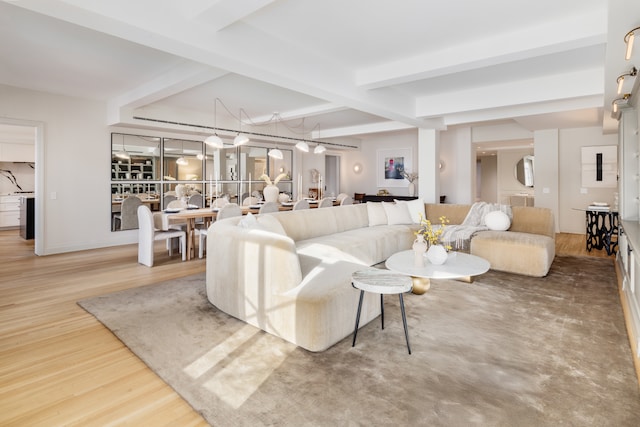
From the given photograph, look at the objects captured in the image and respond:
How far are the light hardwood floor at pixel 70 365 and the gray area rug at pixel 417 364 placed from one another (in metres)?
0.13

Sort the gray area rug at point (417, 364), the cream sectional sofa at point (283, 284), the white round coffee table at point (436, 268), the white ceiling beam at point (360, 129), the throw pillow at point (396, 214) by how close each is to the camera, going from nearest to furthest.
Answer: the gray area rug at point (417, 364), the cream sectional sofa at point (283, 284), the white round coffee table at point (436, 268), the throw pillow at point (396, 214), the white ceiling beam at point (360, 129)

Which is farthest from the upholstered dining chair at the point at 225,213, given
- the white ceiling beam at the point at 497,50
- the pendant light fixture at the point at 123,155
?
the white ceiling beam at the point at 497,50

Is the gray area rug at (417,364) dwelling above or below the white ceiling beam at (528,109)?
below

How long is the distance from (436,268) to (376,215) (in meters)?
2.69

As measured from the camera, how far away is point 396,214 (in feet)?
19.2

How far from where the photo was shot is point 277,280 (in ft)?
8.81

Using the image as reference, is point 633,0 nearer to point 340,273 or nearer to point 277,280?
point 340,273

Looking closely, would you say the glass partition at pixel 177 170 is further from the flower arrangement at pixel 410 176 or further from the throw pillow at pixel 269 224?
the throw pillow at pixel 269 224

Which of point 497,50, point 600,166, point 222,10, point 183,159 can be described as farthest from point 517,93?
point 183,159

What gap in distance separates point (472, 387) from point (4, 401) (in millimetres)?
2640

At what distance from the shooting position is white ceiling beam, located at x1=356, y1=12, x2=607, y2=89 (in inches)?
117

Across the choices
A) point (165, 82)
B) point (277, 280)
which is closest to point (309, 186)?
point (165, 82)

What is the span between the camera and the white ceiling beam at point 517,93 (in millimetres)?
4555

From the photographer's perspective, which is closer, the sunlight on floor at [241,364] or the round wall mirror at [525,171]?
the sunlight on floor at [241,364]
